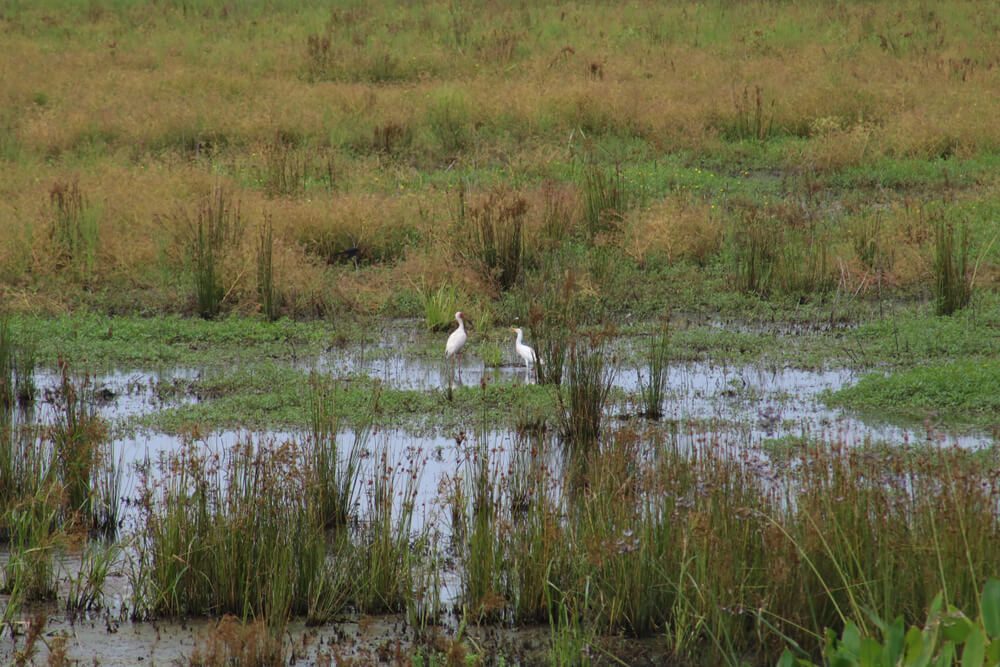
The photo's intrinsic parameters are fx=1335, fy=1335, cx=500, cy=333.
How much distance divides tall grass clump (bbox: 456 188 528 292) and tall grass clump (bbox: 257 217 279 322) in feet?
5.77

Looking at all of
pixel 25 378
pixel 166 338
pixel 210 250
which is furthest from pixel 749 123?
pixel 25 378

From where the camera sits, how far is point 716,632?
15.5ft

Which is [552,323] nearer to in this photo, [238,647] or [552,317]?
[552,317]

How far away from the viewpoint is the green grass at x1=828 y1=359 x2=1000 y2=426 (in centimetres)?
794

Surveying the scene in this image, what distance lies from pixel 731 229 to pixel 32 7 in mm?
20682

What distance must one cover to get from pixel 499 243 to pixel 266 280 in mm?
2068

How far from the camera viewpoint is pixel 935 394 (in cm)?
818

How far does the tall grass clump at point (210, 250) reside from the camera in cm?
1071

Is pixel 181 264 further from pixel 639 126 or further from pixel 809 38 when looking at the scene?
pixel 809 38

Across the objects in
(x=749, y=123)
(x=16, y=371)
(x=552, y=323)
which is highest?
(x=749, y=123)

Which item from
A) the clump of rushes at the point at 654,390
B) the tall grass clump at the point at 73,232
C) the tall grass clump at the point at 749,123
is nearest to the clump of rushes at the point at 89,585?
the clump of rushes at the point at 654,390

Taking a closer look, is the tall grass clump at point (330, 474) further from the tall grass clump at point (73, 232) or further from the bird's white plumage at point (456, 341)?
the tall grass clump at point (73, 232)

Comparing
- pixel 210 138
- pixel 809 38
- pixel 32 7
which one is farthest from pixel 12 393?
pixel 32 7

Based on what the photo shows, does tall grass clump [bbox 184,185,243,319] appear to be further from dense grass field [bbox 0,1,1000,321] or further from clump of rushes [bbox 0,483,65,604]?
clump of rushes [bbox 0,483,65,604]
